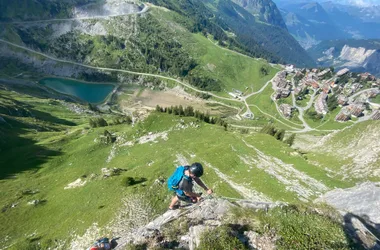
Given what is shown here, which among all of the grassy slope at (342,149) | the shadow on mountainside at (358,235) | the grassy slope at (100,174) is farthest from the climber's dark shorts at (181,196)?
the grassy slope at (342,149)

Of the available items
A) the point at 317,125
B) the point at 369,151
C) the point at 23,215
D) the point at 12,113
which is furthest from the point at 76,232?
the point at 317,125

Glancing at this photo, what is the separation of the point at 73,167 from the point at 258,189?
143 ft

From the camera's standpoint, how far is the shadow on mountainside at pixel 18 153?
198 feet

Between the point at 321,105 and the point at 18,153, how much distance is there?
187 meters

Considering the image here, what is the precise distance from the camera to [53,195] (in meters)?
45.5

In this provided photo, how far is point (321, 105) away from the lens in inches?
7087

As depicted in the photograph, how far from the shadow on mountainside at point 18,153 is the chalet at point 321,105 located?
575ft

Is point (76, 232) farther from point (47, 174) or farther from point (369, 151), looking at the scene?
point (369, 151)

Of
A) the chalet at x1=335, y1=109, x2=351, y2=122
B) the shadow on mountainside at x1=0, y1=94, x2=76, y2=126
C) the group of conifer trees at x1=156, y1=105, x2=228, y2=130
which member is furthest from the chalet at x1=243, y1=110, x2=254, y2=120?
the shadow on mountainside at x1=0, y1=94, x2=76, y2=126

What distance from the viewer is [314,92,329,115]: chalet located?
177125mm

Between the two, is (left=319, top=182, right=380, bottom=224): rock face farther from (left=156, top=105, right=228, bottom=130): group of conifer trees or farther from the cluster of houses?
the cluster of houses

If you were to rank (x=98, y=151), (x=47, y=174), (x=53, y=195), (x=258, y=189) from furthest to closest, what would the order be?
(x=98, y=151)
(x=47, y=174)
(x=53, y=195)
(x=258, y=189)

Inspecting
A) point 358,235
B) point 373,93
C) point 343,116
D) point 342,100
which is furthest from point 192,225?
point 373,93

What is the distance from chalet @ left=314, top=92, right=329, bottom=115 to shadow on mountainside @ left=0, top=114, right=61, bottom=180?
175 m
